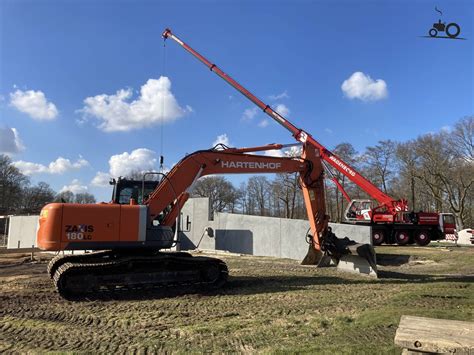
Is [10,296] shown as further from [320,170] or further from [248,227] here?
[248,227]

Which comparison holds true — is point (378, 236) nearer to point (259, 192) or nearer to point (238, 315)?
point (238, 315)

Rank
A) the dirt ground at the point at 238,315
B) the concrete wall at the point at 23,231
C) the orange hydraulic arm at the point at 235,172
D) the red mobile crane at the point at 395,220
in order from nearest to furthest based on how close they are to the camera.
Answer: the dirt ground at the point at 238,315
the orange hydraulic arm at the point at 235,172
the red mobile crane at the point at 395,220
the concrete wall at the point at 23,231

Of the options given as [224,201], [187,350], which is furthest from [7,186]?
[187,350]

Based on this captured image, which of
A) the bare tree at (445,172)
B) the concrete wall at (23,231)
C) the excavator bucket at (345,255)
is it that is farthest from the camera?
the bare tree at (445,172)

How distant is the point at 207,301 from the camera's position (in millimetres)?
9039

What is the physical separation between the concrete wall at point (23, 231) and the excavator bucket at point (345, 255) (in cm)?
2629

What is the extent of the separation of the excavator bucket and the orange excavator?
0.05 m

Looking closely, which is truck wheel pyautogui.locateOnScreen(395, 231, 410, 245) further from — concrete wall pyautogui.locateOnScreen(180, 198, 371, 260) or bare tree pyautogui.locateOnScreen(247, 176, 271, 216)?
bare tree pyautogui.locateOnScreen(247, 176, 271, 216)

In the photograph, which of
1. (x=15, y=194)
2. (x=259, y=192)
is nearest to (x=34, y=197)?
(x=15, y=194)

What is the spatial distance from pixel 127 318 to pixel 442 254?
17.5 metres

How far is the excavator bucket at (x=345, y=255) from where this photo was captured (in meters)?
12.8

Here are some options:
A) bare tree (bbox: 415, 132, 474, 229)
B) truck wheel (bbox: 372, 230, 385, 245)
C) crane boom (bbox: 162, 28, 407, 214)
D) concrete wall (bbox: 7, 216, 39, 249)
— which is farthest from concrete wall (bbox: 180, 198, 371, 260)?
bare tree (bbox: 415, 132, 474, 229)

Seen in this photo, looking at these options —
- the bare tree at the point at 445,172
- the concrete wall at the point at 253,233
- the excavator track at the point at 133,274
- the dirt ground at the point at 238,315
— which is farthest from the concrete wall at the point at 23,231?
the bare tree at the point at 445,172

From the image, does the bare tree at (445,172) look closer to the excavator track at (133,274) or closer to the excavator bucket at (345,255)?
the excavator bucket at (345,255)
